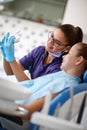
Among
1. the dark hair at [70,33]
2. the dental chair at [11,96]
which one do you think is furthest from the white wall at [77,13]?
the dental chair at [11,96]

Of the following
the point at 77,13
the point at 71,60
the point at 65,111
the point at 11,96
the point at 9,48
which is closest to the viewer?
the point at 11,96

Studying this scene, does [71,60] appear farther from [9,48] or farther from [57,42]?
[9,48]

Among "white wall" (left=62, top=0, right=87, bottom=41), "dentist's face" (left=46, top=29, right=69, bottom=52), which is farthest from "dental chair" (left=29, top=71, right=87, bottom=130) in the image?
"white wall" (left=62, top=0, right=87, bottom=41)

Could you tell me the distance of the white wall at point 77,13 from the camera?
2.47 m

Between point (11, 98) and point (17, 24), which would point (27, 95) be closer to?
point (11, 98)

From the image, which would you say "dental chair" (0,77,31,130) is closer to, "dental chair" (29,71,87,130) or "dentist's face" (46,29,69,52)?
"dental chair" (29,71,87,130)

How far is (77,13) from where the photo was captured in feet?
8.22

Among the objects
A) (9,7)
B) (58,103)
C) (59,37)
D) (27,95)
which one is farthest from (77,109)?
(9,7)

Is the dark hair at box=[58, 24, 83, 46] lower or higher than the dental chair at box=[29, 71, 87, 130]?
higher

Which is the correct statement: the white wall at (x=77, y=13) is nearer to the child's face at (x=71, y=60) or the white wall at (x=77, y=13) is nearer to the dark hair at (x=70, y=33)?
the dark hair at (x=70, y=33)

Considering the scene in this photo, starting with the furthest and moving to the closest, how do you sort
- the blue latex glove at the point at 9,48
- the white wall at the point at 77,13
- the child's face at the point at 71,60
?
1. the white wall at the point at 77,13
2. the blue latex glove at the point at 9,48
3. the child's face at the point at 71,60

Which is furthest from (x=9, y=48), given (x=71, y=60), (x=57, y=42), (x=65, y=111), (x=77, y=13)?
(x=77, y=13)

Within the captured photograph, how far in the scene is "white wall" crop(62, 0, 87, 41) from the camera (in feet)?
8.12

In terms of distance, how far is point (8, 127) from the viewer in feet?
4.89
